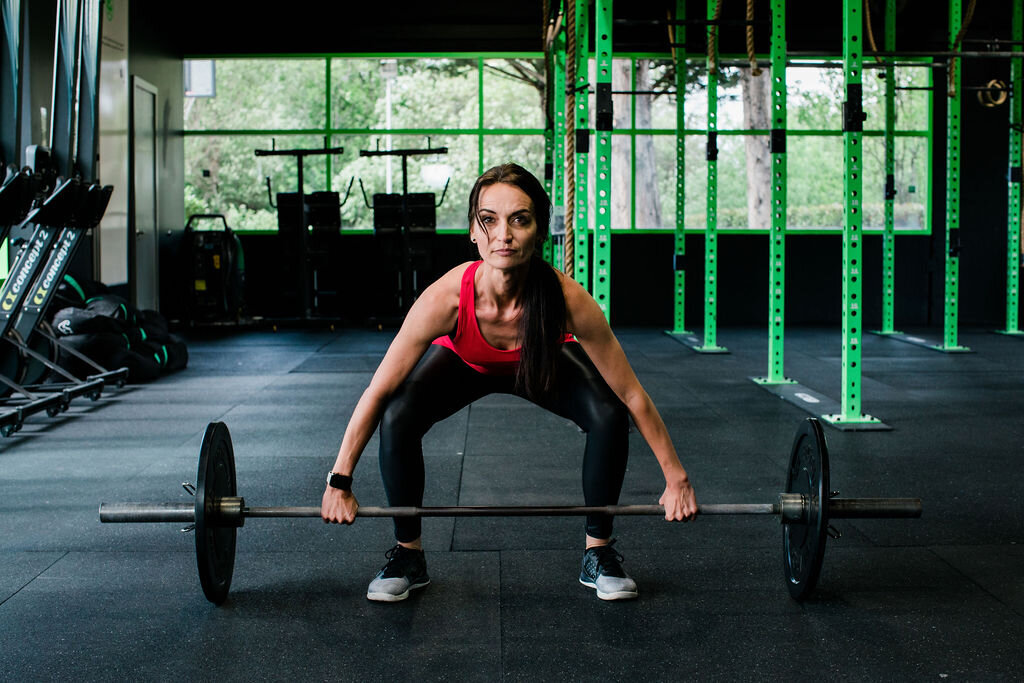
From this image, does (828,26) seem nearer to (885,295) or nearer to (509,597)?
(885,295)

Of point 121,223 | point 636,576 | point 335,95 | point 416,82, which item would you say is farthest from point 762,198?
point 636,576

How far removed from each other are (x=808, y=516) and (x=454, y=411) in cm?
77

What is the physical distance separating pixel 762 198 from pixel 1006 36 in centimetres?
258

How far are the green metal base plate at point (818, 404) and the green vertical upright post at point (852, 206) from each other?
0.06 feet

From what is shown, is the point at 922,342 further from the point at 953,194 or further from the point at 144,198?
the point at 144,198

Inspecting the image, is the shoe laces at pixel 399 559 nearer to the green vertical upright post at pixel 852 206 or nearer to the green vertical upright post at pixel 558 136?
the green vertical upright post at pixel 852 206

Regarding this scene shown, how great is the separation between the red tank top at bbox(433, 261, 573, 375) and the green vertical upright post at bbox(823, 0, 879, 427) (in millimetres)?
2396

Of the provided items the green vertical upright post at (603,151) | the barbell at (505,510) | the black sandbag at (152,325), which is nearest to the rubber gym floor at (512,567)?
the barbell at (505,510)

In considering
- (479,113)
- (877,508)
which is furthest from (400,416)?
(479,113)

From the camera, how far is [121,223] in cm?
829

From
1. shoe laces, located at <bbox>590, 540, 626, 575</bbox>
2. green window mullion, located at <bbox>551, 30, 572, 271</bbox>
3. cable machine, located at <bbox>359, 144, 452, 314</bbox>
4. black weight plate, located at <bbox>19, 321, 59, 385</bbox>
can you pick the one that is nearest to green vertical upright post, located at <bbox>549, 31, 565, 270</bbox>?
green window mullion, located at <bbox>551, 30, 572, 271</bbox>

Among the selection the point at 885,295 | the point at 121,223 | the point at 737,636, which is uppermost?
the point at 121,223

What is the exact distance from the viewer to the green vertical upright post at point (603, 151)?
4395 millimetres

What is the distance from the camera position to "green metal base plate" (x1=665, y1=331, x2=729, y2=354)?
7164 millimetres
